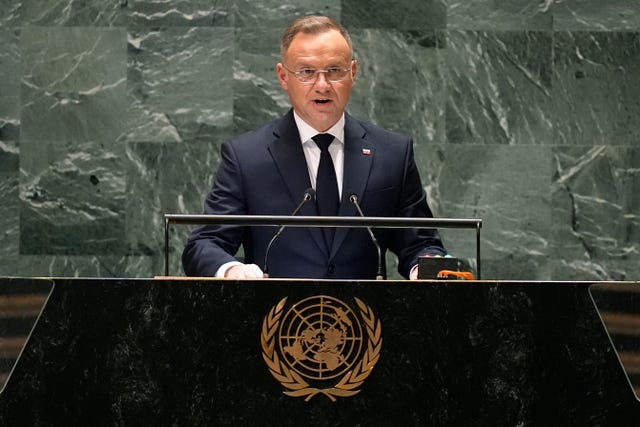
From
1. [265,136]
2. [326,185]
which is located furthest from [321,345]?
[265,136]

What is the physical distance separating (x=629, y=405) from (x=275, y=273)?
1662 mm

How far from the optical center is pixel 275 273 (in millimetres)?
4098

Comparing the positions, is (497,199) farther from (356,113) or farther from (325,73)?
(325,73)

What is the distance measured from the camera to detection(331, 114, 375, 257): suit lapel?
405cm

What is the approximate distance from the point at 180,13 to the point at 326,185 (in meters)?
2.31

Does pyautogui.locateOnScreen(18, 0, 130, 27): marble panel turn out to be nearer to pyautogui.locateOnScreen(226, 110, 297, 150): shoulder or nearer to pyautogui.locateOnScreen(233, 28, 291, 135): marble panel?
pyautogui.locateOnScreen(233, 28, 291, 135): marble panel

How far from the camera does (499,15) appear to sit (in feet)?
20.0

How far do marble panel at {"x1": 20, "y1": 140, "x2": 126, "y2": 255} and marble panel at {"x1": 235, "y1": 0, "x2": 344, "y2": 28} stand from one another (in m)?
1.02

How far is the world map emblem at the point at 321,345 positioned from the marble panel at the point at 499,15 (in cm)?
362

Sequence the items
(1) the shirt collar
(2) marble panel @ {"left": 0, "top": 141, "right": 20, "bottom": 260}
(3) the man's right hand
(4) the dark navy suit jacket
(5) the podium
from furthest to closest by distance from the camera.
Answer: (2) marble panel @ {"left": 0, "top": 141, "right": 20, "bottom": 260} → (1) the shirt collar → (4) the dark navy suit jacket → (3) the man's right hand → (5) the podium

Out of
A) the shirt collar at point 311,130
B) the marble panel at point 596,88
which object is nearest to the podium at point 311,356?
the shirt collar at point 311,130

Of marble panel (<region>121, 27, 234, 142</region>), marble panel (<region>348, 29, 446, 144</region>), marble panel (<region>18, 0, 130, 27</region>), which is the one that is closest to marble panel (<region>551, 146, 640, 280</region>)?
marble panel (<region>348, 29, 446, 144</region>)

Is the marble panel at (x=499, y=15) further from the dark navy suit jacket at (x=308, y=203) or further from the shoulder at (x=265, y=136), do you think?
the shoulder at (x=265, y=136)

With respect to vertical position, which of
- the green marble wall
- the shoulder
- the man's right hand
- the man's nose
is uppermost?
the green marble wall
